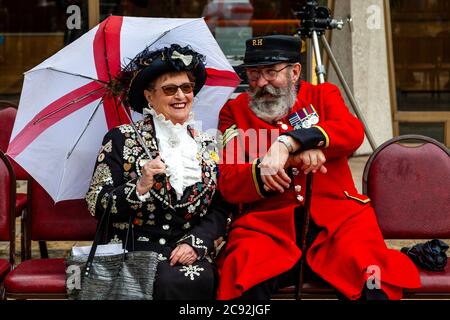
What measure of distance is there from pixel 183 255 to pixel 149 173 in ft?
1.47

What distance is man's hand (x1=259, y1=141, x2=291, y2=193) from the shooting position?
12.3 ft

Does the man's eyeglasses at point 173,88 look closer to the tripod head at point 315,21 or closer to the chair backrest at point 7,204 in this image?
A: the chair backrest at point 7,204

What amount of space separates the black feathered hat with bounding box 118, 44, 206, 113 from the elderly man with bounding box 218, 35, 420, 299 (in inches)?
12.7

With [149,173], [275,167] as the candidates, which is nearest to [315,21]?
[275,167]

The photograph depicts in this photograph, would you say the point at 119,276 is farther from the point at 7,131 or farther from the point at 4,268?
the point at 7,131

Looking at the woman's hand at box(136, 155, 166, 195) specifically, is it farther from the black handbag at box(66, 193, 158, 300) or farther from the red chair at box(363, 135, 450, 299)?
the red chair at box(363, 135, 450, 299)

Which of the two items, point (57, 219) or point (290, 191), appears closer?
point (290, 191)

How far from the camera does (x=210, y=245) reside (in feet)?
12.8

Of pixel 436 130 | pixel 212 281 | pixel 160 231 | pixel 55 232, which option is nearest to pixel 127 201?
pixel 160 231

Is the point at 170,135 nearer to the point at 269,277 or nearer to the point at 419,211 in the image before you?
the point at 269,277

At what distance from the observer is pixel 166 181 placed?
3.85 m

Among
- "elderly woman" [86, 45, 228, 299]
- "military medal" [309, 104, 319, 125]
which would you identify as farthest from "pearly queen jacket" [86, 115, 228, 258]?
"military medal" [309, 104, 319, 125]
